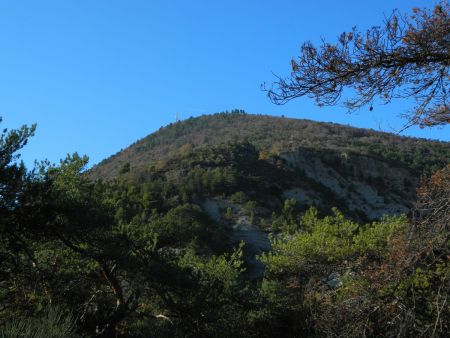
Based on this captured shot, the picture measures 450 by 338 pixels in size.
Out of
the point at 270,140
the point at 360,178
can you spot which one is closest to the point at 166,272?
the point at 360,178

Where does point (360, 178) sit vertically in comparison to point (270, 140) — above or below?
below

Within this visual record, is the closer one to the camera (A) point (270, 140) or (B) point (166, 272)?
(B) point (166, 272)

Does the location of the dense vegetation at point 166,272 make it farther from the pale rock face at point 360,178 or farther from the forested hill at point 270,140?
the forested hill at point 270,140

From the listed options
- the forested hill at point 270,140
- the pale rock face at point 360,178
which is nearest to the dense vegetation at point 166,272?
the pale rock face at point 360,178

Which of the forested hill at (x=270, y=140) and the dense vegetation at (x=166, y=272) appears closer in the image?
the dense vegetation at (x=166, y=272)

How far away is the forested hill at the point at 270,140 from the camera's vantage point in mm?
79938

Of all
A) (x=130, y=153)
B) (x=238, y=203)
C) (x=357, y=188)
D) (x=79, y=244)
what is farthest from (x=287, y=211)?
(x=130, y=153)

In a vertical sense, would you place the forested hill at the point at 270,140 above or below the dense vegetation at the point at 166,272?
above

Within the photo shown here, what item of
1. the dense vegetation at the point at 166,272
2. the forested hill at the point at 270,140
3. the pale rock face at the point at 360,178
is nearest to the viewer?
the dense vegetation at the point at 166,272

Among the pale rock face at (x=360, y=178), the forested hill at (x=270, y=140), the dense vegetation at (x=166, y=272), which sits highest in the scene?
the forested hill at (x=270, y=140)

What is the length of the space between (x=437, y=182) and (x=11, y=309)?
11000mm

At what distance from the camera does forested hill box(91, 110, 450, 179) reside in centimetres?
7994

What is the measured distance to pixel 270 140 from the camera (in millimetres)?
87812

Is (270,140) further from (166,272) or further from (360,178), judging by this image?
(166,272)
